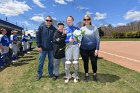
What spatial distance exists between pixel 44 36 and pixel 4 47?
4005mm

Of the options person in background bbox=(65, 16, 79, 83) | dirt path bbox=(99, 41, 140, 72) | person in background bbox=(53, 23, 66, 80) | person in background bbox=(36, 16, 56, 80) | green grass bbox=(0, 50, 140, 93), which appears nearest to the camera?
green grass bbox=(0, 50, 140, 93)

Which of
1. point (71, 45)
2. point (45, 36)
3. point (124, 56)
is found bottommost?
point (124, 56)

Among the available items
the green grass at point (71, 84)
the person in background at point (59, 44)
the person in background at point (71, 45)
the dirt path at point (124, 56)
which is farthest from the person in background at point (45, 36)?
the dirt path at point (124, 56)

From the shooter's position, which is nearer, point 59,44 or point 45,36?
point 59,44

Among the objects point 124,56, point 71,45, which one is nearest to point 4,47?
point 71,45

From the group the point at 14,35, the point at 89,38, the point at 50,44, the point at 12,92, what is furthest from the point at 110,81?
the point at 14,35

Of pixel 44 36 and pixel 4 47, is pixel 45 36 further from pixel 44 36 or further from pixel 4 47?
pixel 4 47

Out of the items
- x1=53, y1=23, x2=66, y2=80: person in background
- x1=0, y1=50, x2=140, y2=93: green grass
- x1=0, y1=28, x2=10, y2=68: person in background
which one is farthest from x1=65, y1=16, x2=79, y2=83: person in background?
x1=0, y1=28, x2=10, y2=68: person in background

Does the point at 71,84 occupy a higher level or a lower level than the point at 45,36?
lower

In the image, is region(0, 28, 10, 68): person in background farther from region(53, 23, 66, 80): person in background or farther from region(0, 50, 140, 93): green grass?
region(53, 23, 66, 80): person in background

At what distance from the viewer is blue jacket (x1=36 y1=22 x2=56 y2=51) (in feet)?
29.4

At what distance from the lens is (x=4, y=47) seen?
12.3m

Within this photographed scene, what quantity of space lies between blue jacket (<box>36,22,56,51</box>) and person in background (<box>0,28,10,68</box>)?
342 cm

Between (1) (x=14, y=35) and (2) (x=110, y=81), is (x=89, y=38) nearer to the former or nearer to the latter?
(2) (x=110, y=81)
